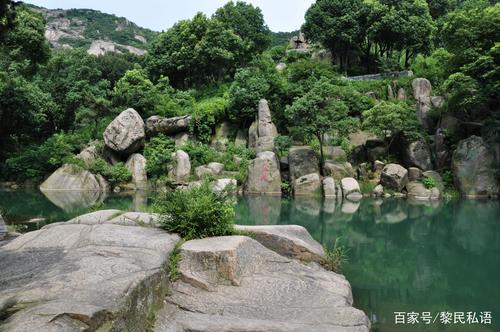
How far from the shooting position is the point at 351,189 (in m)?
24.2

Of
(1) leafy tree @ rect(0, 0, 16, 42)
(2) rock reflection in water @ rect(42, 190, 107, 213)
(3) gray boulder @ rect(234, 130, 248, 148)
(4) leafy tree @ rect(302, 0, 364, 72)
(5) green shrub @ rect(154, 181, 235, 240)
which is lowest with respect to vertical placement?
(2) rock reflection in water @ rect(42, 190, 107, 213)

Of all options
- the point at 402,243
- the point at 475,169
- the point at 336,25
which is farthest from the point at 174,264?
the point at 336,25

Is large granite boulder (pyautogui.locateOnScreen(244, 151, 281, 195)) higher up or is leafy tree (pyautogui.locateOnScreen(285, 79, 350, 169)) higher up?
leafy tree (pyautogui.locateOnScreen(285, 79, 350, 169))

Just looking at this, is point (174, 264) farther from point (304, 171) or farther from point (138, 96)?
point (138, 96)

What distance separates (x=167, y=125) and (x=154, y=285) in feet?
88.1

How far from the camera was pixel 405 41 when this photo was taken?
1417 inches

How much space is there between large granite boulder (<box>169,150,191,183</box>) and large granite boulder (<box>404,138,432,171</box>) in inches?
532

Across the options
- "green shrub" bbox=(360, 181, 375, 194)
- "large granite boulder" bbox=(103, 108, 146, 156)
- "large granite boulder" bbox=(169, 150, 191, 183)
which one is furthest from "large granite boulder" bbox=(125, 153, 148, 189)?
"green shrub" bbox=(360, 181, 375, 194)

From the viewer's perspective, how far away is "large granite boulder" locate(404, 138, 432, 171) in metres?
25.9

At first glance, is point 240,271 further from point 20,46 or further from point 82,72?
point 82,72

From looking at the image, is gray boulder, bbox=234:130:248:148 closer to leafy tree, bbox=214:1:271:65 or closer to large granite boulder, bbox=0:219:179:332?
leafy tree, bbox=214:1:271:65

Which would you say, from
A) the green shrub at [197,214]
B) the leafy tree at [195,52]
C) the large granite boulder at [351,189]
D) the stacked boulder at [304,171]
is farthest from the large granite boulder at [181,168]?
the green shrub at [197,214]

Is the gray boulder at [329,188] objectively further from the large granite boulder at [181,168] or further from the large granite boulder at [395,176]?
the large granite boulder at [181,168]

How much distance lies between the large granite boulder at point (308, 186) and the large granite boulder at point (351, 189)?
1.39 m
